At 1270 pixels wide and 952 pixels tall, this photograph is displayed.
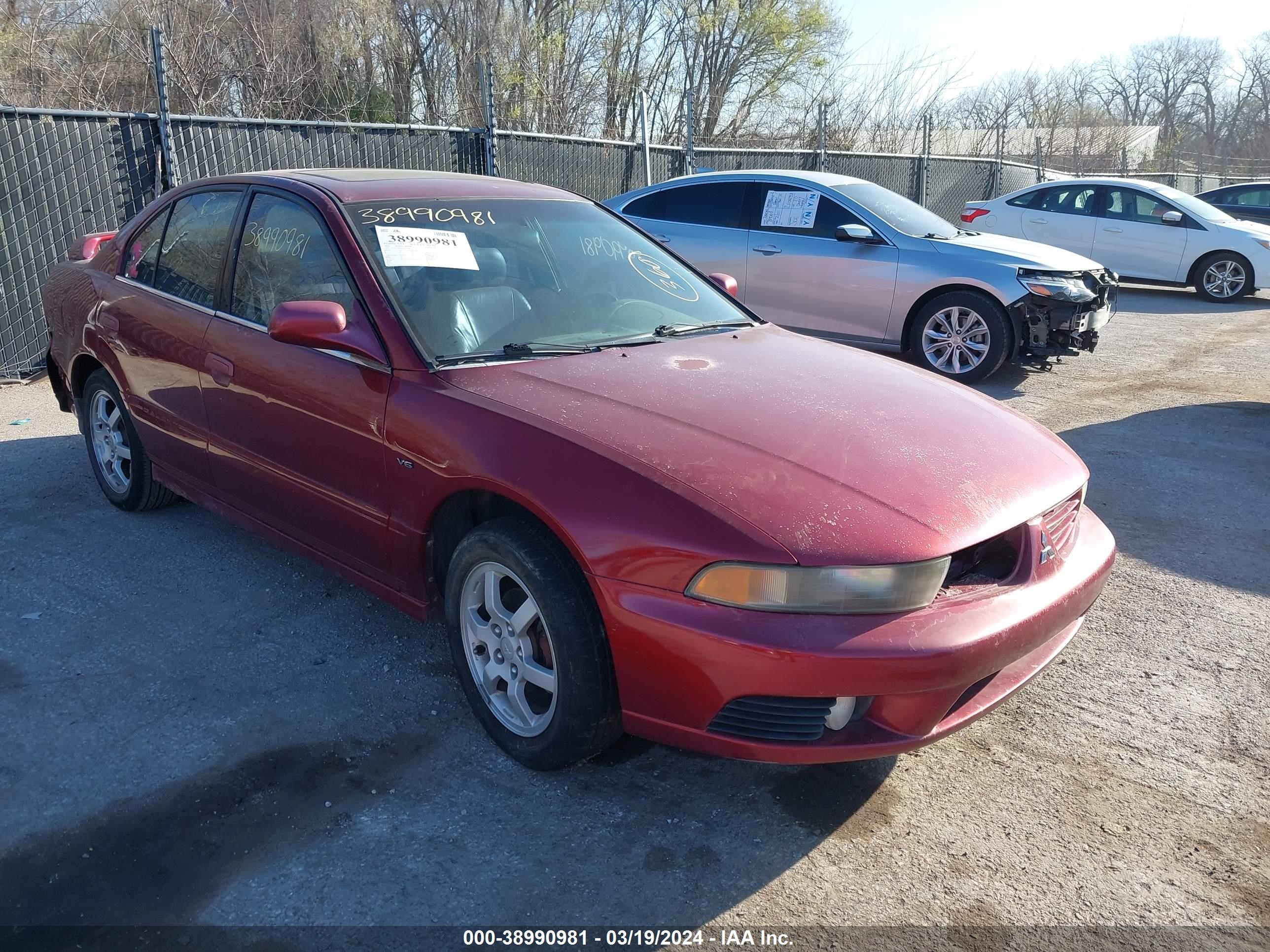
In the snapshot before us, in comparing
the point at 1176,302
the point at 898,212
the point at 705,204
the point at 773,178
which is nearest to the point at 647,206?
the point at 705,204

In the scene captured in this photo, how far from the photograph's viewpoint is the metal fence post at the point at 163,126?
7.61 metres

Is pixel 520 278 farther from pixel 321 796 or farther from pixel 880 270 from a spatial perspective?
pixel 880 270

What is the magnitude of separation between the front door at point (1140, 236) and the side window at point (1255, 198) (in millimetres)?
4395

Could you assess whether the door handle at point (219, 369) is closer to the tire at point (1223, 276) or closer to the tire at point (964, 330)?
the tire at point (964, 330)

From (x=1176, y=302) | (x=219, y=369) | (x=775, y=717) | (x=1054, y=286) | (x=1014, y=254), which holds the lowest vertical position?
(x=1176, y=302)

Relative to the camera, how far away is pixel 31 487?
524 cm

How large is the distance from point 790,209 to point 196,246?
5.30 m

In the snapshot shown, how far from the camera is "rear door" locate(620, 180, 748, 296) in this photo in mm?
8406

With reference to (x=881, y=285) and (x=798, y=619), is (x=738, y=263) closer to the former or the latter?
(x=881, y=285)

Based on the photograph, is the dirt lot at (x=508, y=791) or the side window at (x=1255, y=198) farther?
the side window at (x=1255, y=198)

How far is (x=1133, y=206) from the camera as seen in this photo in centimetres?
1288

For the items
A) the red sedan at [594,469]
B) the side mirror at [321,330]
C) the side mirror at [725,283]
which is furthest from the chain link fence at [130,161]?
the side mirror at [321,330]

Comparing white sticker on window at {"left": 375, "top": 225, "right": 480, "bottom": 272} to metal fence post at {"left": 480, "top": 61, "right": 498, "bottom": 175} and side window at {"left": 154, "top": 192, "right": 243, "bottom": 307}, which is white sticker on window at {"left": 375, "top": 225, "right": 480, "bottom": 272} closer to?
side window at {"left": 154, "top": 192, "right": 243, "bottom": 307}

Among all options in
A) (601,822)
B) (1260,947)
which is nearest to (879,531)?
(601,822)
